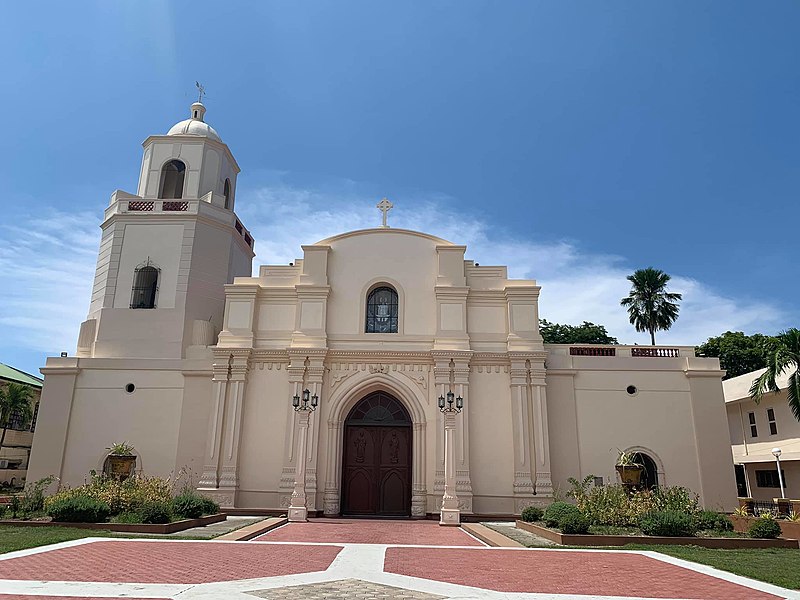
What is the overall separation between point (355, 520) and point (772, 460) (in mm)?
20005

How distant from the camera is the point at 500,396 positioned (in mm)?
22969

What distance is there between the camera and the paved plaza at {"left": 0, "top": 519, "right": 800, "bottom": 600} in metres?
7.71

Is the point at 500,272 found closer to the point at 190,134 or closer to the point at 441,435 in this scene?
the point at 441,435

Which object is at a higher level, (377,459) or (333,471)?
(377,459)

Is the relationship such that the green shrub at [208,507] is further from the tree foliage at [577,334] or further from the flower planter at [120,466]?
the tree foliage at [577,334]

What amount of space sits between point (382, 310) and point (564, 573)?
1597cm

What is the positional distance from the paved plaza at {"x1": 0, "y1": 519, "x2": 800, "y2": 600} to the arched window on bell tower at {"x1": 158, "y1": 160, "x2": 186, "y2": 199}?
19266mm

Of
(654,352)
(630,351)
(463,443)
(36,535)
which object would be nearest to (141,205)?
(36,535)

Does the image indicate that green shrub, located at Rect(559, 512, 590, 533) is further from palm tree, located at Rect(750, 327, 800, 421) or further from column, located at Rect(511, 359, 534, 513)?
palm tree, located at Rect(750, 327, 800, 421)

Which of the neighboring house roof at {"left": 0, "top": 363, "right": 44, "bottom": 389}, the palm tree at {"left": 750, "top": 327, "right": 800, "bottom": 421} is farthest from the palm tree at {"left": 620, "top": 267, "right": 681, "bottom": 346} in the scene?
the neighboring house roof at {"left": 0, "top": 363, "right": 44, "bottom": 389}

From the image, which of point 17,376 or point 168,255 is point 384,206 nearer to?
point 168,255

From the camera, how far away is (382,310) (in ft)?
81.0

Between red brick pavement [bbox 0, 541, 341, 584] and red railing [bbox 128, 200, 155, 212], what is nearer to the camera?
red brick pavement [bbox 0, 541, 341, 584]

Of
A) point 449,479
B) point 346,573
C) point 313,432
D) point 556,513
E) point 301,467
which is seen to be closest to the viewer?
point 346,573
